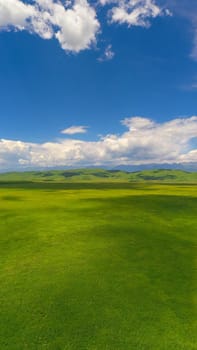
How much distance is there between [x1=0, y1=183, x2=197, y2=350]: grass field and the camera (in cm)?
1622

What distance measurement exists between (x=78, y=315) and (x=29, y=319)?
3115 millimetres

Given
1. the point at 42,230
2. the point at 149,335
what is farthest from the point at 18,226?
the point at 149,335

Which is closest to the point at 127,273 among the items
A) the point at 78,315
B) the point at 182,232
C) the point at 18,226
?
the point at 78,315

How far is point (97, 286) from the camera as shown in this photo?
70.7 feet

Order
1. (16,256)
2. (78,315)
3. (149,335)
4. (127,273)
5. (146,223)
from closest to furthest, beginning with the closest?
(149,335) < (78,315) < (127,273) < (16,256) < (146,223)

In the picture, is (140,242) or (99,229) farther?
(99,229)

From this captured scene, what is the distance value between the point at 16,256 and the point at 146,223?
20.9 m

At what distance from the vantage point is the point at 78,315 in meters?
18.0

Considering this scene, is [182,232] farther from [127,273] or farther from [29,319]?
[29,319]

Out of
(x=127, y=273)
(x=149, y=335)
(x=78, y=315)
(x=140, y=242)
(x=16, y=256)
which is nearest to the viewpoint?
(x=149, y=335)

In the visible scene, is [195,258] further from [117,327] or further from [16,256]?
[16,256]

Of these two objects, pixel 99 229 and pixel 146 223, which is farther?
pixel 146 223

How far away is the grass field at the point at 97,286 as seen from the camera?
1622cm

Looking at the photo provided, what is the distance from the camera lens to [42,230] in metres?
35.9
